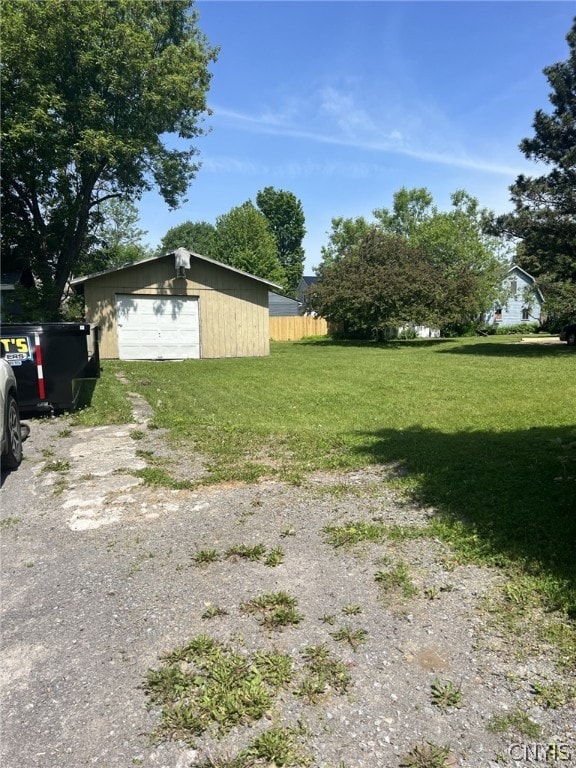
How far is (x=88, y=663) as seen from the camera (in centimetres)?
243

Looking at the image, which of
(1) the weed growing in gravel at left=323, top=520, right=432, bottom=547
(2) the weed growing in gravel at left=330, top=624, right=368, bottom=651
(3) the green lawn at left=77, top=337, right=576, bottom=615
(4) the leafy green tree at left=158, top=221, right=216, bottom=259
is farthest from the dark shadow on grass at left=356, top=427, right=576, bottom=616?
(4) the leafy green tree at left=158, top=221, right=216, bottom=259

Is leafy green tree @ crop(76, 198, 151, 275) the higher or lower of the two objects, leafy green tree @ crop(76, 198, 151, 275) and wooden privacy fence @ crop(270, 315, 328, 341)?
the higher

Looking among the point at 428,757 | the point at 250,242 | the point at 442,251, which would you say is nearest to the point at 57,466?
the point at 428,757

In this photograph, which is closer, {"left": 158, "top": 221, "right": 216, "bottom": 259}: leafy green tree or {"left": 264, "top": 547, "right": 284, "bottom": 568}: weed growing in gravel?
{"left": 264, "top": 547, "right": 284, "bottom": 568}: weed growing in gravel

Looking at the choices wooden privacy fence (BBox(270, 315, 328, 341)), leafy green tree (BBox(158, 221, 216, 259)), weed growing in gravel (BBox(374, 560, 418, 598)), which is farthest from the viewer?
leafy green tree (BBox(158, 221, 216, 259))

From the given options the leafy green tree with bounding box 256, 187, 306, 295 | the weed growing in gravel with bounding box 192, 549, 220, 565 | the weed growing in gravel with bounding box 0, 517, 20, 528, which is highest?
the leafy green tree with bounding box 256, 187, 306, 295

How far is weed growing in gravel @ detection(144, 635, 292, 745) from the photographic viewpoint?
6.70 ft

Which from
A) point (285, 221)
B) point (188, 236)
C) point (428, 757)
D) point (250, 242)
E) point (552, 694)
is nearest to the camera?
point (428, 757)

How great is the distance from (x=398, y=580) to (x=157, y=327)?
17.8 metres

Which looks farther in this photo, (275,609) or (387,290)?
(387,290)

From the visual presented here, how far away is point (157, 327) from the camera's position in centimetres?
1962

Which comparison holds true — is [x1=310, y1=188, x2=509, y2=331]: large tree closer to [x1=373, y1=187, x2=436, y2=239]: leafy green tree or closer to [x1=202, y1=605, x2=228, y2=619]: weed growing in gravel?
[x1=373, y1=187, x2=436, y2=239]: leafy green tree

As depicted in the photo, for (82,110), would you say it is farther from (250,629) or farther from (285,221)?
(285,221)

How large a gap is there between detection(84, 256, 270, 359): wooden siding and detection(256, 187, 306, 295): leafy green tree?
53949 millimetres
